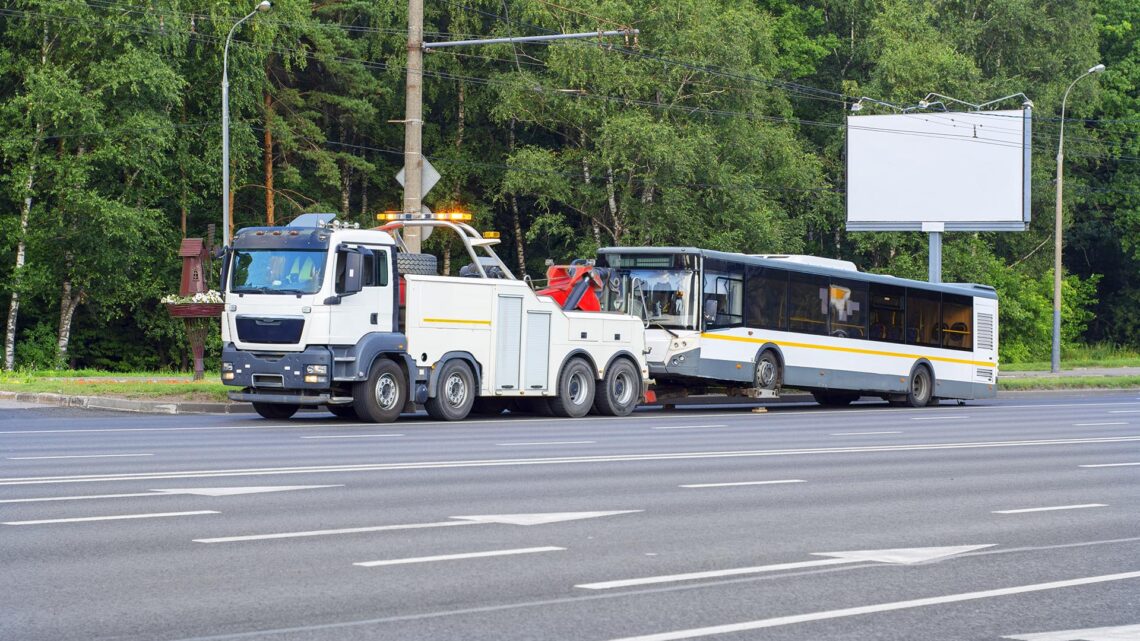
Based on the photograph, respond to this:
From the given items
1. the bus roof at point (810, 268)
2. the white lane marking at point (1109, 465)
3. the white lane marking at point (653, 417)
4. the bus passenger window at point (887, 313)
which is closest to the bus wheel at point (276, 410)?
the white lane marking at point (653, 417)

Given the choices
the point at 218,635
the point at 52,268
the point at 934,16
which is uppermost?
the point at 934,16

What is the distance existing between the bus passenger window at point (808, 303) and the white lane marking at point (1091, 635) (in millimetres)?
24387

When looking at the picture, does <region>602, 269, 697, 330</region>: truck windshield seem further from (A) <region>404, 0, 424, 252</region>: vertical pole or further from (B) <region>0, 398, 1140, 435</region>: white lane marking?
(A) <region>404, 0, 424, 252</region>: vertical pole

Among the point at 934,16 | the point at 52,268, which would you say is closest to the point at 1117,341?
the point at 934,16

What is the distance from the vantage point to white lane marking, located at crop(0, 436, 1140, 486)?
14094 mm

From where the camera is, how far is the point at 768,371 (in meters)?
31.0

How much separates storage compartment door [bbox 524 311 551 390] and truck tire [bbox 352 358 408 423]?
2.62 metres

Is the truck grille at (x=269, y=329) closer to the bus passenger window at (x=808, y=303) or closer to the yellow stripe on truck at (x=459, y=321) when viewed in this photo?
the yellow stripe on truck at (x=459, y=321)

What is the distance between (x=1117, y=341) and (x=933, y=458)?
68364 millimetres

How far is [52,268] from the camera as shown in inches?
1849

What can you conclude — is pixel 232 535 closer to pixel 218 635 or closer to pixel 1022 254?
pixel 218 635

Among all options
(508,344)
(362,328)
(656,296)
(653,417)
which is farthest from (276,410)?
(656,296)

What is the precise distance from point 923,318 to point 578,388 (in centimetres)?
1136

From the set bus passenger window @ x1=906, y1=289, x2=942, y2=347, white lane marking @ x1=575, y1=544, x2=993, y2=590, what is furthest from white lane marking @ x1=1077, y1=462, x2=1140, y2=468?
bus passenger window @ x1=906, y1=289, x2=942, y2=347
